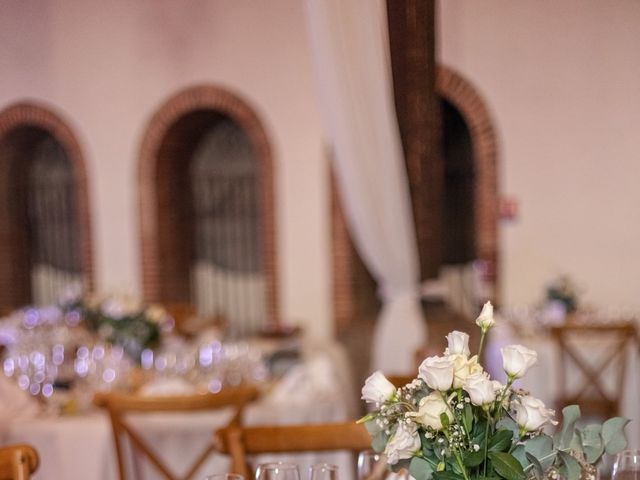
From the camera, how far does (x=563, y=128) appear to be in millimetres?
6148

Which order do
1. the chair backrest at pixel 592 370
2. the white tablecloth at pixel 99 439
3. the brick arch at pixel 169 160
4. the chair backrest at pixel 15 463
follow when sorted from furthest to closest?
the brick arch at pixel 169 160 < the chair backrest at pixel 592 370 < the white tablecloth at pixel 99 439 < the chair backrest at pixel 15 463

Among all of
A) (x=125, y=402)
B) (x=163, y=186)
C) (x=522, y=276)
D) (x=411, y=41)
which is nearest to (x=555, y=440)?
(x=125, y=402)

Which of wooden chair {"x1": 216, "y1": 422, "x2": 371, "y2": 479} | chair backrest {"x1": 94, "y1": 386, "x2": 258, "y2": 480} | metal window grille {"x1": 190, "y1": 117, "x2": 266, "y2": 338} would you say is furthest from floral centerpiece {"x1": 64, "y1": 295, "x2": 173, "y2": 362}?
metal window grille {"x1": 190, "y1": 117, "x2": 266, "y2": 338}

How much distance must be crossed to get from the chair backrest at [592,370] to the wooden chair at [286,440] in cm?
260

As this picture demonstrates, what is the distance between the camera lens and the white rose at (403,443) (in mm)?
1124

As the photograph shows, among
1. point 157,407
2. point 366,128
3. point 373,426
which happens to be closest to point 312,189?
point 366,128

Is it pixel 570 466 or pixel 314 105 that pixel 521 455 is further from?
pixel 314 105

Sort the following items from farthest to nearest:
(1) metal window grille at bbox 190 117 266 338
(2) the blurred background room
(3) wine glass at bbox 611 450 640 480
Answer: (1) metal window grille at bbox 190 117 266 338, (2) the blurred background room, (3) wine glass at bbox 611 450 640 480

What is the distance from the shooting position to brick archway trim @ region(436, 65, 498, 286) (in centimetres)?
621

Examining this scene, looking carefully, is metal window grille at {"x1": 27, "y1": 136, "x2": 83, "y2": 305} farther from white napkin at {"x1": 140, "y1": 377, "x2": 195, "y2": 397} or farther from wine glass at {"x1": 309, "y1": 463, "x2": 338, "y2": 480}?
wine glass at {"x1": 309, "y1": 463, "x2": 338, "y2": 480}

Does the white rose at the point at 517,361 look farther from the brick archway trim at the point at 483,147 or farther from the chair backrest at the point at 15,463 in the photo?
the brick archway trim at the point at 483,147

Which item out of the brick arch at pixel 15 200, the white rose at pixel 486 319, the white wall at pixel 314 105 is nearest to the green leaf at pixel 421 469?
the white rose at pixel 486 319

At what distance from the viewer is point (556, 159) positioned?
20.2 feet

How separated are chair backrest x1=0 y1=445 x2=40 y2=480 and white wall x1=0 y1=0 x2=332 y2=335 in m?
→ 4.87
